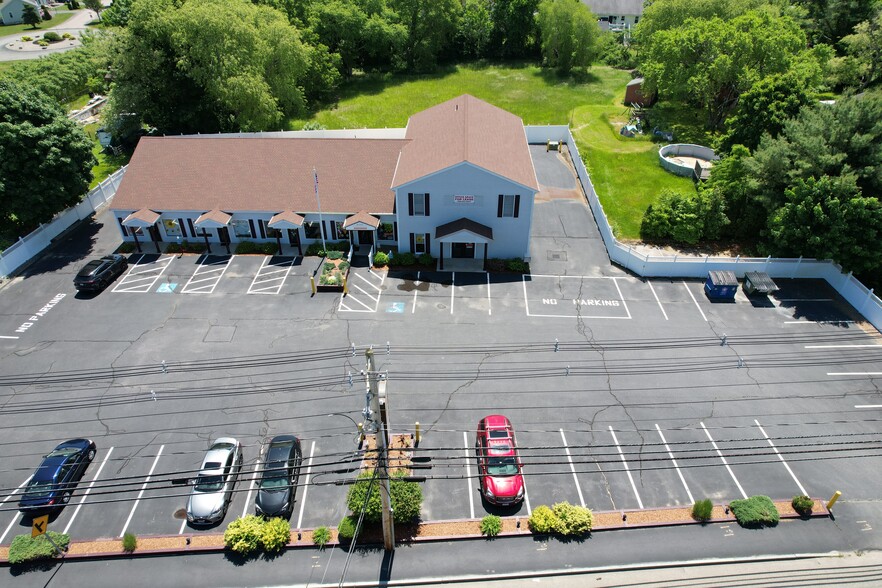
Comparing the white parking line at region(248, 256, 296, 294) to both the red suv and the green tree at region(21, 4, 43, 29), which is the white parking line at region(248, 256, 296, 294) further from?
the green tree at region(21, 4, 43, 29)

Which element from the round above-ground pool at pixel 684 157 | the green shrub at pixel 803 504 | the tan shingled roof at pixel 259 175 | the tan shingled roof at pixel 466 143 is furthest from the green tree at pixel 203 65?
the green shrub at pixel 803 504

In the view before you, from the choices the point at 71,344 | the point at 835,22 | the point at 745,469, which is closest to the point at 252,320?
the point at 71,344

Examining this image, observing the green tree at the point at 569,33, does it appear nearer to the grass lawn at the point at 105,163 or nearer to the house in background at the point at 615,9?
the house in background at the point at 615,9

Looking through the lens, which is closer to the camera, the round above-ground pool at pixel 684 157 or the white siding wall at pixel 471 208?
the white siding wall at pixel 471 208

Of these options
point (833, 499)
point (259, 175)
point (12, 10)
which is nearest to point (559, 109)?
point (259, 175)

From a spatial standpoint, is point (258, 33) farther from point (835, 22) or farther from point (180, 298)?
point (835, 22)

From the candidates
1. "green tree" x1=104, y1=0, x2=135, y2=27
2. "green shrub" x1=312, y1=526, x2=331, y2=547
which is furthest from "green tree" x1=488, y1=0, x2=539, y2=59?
"green shrub" x1=312, y1=526, x2=331, y2=547
